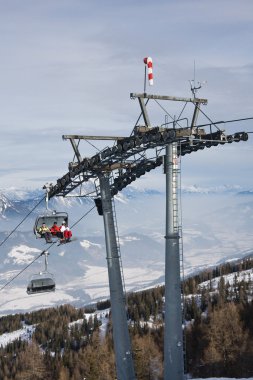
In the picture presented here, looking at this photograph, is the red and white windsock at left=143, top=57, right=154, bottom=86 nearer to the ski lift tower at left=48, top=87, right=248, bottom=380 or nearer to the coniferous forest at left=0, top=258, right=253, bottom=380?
the ski lift tower at left=48, top=87, right=248, bottom=380

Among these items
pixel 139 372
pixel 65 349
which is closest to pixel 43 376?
pixel 65 349

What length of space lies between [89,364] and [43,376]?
29586mm

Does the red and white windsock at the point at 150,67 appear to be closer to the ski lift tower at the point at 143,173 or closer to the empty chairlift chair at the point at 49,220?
the ski lift tower at the point at 143,173

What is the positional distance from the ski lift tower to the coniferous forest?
30.2 metres

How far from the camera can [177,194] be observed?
914 inches

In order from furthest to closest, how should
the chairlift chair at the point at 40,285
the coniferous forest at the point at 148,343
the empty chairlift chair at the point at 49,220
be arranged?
the coniferous forest at the point at 148,343 < the chairlift chair at the point at 40,285 < the empty chairlift chair at the point at 49,220

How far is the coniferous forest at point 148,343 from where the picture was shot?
8962 centimetres

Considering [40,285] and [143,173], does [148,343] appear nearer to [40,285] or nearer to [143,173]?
[40,285]

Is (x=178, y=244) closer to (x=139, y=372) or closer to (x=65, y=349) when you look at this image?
(x=139, y=372)

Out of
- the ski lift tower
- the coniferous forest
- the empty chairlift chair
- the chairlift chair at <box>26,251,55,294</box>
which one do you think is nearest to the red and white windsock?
the ski lift tower

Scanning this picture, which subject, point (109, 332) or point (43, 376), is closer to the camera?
point (43, 376)

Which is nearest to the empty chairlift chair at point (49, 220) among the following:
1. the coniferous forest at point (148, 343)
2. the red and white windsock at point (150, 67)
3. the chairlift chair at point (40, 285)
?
the chairlift chair at point (40, 285)

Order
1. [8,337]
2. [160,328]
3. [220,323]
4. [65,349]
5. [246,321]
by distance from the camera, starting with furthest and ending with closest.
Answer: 1. [8,337]
2. [65,349]
3. [160,328]
4. [246,321]
5. [220,323]

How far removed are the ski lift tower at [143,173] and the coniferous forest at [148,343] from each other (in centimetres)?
3022
